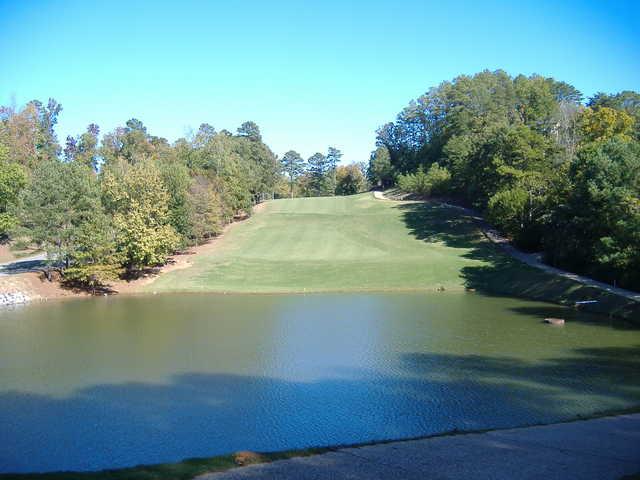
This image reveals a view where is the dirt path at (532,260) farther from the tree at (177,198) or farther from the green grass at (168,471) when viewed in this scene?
the tree at (177,198)

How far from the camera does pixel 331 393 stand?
Result: 63.3ft

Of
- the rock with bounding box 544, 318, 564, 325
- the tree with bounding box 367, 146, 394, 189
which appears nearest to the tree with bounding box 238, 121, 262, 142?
the tree with bounding box 367, 146, 394, 189

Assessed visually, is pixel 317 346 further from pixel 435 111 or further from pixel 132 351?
pixel 435 111

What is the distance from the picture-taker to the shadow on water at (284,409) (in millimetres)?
14773

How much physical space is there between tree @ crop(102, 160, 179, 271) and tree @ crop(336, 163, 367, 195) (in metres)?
84.5

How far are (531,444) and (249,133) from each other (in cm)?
10985

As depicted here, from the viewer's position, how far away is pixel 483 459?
1234 centimetres

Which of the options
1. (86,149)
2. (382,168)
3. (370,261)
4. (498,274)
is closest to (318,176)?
(382,168)

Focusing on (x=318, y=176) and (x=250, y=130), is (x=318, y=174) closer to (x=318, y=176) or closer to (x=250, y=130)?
(x=318, y=176)

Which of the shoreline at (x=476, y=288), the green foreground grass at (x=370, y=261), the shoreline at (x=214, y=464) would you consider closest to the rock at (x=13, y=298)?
the shoreline at (x=476, y=288)

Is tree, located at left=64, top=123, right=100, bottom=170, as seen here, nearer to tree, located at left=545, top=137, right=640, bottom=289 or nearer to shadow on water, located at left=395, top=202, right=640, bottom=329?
shadow on water, located at left=395, top=202, right=640, bottom=329

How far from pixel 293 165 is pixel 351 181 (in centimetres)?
2307

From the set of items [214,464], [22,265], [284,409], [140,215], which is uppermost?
[140,215]

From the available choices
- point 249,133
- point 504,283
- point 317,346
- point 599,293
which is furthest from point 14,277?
point 249,133
